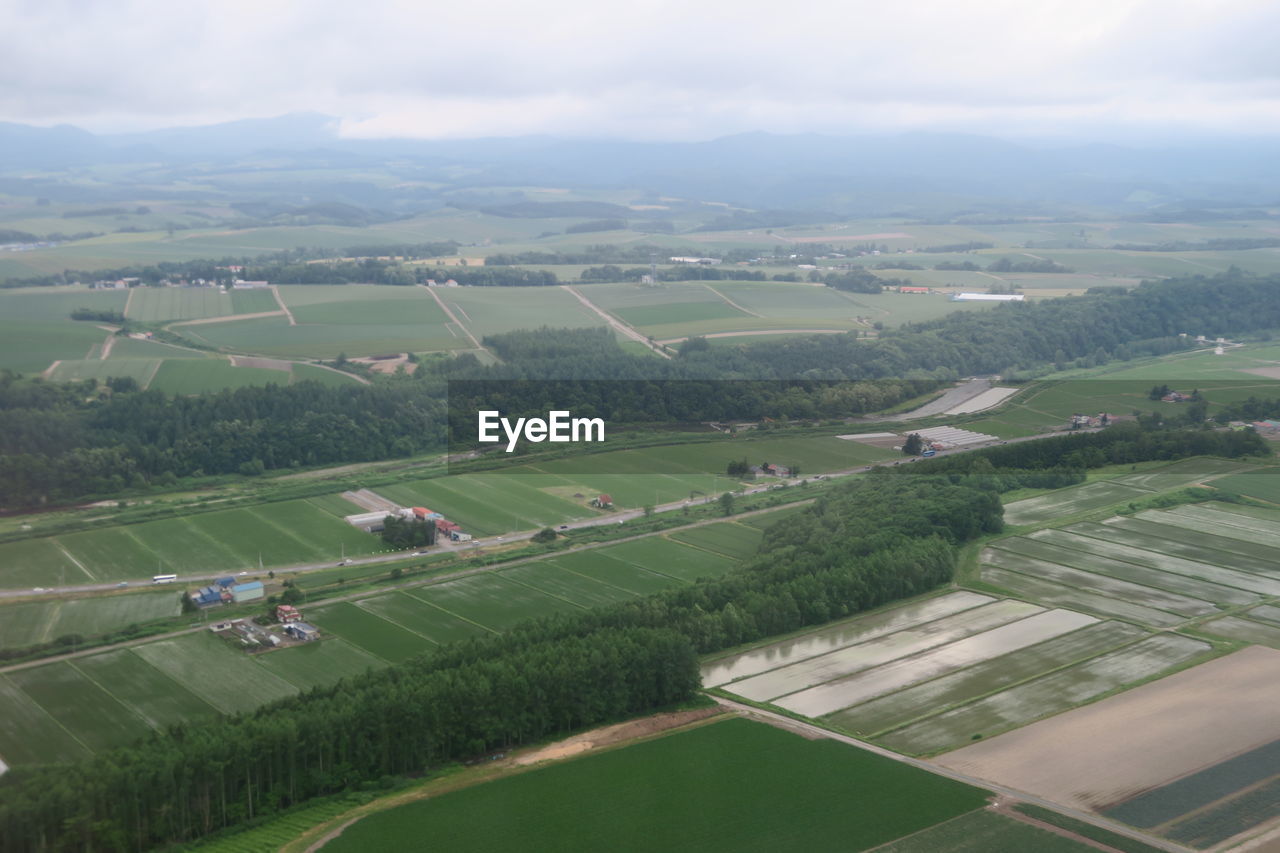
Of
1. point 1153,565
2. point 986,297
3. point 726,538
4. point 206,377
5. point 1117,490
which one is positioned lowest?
point 726,538

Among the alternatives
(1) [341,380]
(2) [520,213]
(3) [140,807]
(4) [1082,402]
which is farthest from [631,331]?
(2) [520,213]

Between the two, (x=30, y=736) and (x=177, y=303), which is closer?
(x=30, y=736)

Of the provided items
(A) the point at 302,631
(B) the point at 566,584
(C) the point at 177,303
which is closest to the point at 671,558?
(B) the point at 566,584

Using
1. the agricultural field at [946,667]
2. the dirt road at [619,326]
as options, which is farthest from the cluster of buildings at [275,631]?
the dirt road at [619,326]

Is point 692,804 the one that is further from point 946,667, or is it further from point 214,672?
point 214,672

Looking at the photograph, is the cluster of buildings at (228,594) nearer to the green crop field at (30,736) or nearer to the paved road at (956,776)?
the green crop field at (30,736)

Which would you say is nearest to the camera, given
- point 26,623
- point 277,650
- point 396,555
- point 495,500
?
point 277,650
